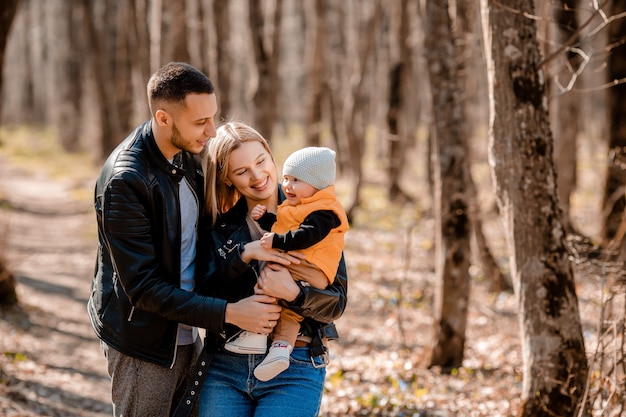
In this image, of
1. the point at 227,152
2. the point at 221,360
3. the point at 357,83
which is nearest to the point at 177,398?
the point at 221,360

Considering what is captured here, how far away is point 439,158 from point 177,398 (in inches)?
151

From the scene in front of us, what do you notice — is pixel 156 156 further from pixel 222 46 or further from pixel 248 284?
pixel 222 46

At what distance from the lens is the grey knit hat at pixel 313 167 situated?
3.36m

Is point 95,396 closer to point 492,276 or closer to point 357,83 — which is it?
point 492,276

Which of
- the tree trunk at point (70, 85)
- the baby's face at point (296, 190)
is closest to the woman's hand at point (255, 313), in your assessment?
the baby's face at point (296, 190)

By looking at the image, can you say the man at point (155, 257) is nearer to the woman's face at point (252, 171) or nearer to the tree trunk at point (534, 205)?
the woman's face at point (252, 171)

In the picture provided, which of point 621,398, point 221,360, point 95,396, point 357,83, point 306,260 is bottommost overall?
point 95,396

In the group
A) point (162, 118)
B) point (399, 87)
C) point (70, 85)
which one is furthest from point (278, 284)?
point (70, 85)

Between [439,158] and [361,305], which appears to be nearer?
[439,158]

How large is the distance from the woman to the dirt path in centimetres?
305

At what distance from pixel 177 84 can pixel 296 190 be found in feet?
2.36

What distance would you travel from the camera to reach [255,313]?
3.14 metres

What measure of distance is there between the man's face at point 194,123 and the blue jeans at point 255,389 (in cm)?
98

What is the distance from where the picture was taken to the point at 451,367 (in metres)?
6.77
